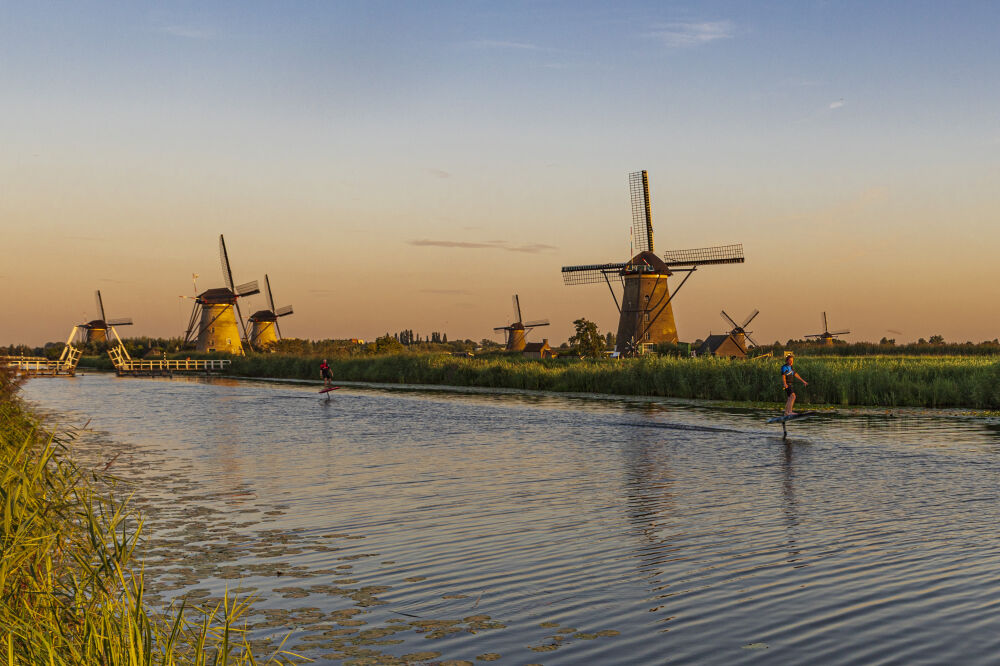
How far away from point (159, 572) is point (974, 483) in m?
12.4

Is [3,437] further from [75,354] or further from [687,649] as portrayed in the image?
[75,354]

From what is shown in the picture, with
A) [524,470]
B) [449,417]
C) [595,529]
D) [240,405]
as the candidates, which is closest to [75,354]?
[240,405]

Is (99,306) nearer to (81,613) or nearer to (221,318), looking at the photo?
(221,318)

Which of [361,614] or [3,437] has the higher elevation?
[3,437]

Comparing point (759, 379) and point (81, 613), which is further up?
point (81, 613)

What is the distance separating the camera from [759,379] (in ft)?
119

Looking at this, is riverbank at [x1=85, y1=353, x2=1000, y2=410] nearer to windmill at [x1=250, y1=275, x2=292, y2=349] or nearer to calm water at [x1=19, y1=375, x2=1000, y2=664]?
calm water at [x1=19, y1=375, x2=1000, y2=664]

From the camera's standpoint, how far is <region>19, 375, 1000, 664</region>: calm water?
6336mm

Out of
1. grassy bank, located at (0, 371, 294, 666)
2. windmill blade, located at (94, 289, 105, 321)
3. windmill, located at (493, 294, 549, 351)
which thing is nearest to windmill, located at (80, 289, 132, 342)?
windmill blade, located at (94, 289, 105, 321)

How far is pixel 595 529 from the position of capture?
10.5m

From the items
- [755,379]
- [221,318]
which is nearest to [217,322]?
[221,318]

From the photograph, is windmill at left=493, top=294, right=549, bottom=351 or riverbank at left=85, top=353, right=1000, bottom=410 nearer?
riverbank at left=85, top=353, right=1000, bottom=410

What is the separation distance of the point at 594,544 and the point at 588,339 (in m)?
74.0

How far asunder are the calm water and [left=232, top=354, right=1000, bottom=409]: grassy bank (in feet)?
32.8
